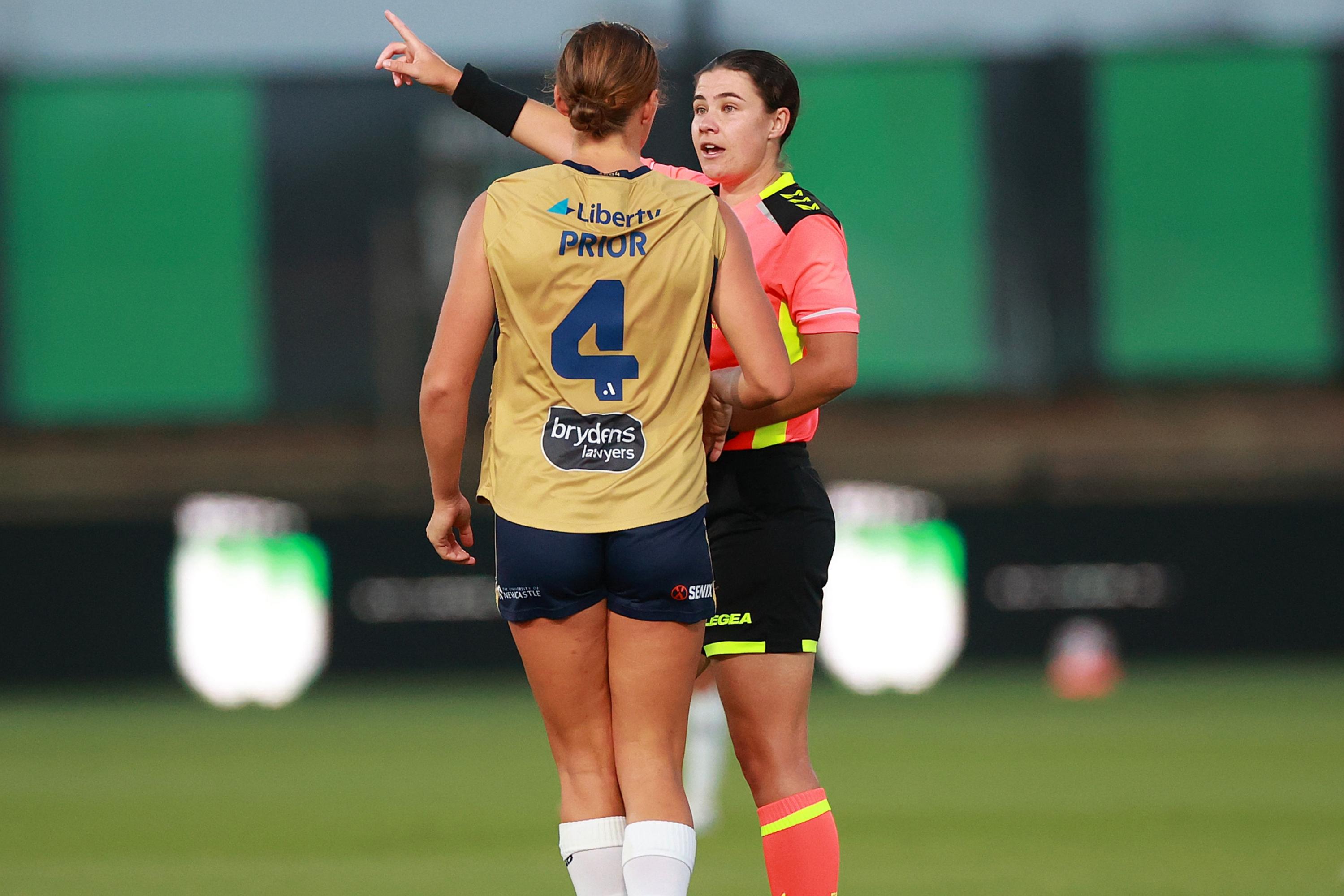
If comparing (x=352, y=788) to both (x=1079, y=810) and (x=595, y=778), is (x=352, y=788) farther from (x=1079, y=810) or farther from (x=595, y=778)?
(x=595, y=778)

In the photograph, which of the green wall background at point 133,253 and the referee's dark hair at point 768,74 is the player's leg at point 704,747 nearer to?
the referee's dark hair at point 768,74

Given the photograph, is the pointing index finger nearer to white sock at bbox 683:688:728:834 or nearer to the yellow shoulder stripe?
the yellow shoulder stripe

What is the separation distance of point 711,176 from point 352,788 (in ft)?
15.1

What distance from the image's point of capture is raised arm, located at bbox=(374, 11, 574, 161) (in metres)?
3.68

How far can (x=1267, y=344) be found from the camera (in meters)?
14.0

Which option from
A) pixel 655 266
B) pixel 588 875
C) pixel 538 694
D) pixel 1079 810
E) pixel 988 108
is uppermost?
pixel 988 108

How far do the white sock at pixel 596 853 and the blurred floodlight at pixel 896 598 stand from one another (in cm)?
834

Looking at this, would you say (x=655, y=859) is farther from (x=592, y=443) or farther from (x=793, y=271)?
(x=793, y=271)

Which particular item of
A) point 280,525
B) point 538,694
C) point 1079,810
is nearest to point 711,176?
point 538,694

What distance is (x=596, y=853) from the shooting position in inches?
126

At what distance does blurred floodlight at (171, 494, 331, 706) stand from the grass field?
24 centimetres

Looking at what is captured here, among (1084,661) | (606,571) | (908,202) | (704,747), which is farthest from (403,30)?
(908,202)

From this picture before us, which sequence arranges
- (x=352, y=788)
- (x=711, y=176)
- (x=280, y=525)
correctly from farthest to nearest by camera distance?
(x=280, y=525)
(x=352, y=788)
(x=711, y=176)

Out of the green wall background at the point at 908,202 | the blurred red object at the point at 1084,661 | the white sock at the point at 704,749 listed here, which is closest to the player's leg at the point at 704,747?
the white sock at the point at 704,749
